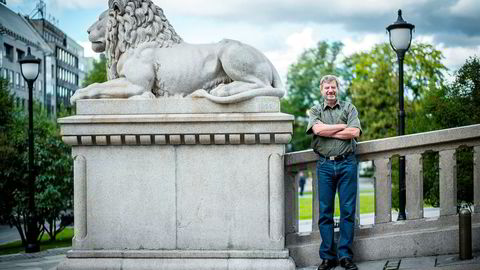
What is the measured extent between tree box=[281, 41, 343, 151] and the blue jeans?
6665cm

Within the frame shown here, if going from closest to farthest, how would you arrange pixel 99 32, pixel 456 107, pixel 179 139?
1. pixel 179 139
2. pixel 99 32
3. pixel 456 107

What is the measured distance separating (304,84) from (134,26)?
69.3 meters

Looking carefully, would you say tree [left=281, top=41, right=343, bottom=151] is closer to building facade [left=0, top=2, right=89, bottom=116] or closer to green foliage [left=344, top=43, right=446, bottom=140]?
green foliage [left=344, top=43, right=446, bottom=140]

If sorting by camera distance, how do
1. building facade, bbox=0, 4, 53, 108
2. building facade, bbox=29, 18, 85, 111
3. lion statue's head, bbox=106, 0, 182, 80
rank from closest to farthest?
lion statue's head, bbox=106, 0, 182, 80
building facade, bbox=0, 4, 53, 108
building facade, bbox=29, 18, 85, 111

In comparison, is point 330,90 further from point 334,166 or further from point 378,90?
point 378,90

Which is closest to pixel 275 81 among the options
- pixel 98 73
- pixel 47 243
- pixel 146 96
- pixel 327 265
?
pixel 146 96

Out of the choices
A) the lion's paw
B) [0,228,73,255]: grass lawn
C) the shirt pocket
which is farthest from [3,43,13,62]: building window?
the shirt pocket

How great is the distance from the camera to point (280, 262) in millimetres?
7172

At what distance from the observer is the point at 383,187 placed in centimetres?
767

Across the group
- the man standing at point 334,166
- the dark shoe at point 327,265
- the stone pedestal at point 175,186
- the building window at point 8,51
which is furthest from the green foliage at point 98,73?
the dark shoe at point 327,265

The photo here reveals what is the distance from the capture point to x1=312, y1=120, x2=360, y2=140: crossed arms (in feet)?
23.3

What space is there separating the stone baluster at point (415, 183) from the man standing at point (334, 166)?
83 cm

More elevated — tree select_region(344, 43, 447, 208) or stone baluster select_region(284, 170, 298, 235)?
tree select_region(344, 43, 447, 208)

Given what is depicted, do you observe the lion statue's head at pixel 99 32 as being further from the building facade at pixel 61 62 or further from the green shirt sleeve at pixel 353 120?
the building facade at pixel 61 62
